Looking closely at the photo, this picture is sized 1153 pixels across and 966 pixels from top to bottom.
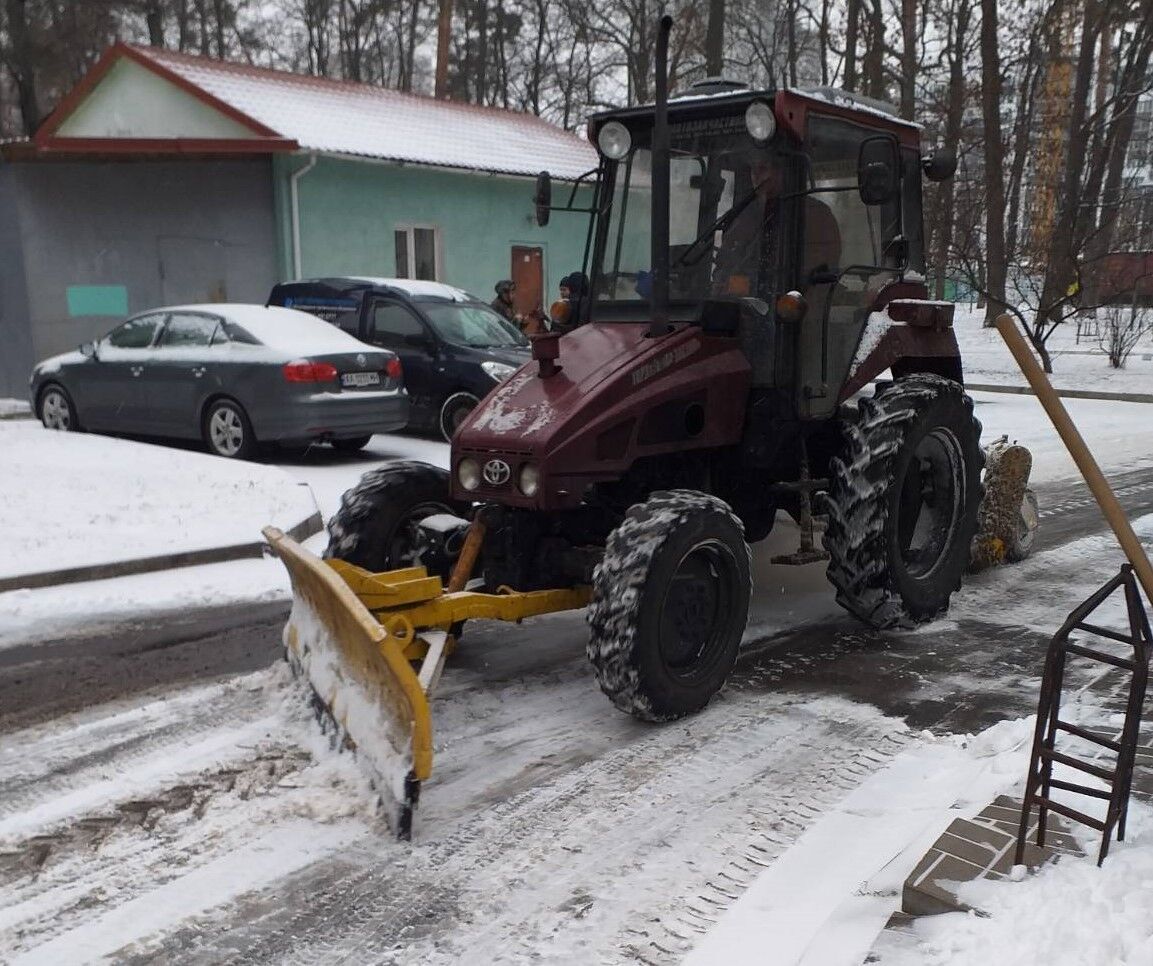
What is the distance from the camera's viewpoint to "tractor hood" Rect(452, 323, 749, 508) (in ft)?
15.0

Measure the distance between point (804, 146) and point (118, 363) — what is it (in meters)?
8.61

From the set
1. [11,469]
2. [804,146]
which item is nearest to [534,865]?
[804,146]

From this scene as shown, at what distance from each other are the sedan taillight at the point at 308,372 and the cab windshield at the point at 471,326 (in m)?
1.84

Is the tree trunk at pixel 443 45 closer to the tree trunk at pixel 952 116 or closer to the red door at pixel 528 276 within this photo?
the red door at pixel 528 276

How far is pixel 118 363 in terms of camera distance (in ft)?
38.3

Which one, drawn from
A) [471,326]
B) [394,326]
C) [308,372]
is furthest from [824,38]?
[308,372]

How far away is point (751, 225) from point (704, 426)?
3.16 feet

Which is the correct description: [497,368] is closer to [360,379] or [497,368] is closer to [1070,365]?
[360,379]

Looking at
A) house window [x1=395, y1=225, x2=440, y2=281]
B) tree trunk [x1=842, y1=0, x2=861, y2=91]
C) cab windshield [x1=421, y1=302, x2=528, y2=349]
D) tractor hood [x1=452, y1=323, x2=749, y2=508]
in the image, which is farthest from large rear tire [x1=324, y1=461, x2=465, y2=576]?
tree trunk [x1=842, y1=0, x2=861, y2=91]

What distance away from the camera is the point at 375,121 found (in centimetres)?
1917

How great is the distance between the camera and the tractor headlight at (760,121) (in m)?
4.94

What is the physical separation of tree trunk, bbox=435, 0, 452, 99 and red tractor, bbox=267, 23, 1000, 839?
25.6 m

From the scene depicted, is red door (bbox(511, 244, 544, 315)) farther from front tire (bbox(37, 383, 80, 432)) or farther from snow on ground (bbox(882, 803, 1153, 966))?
snow on ground (bbox(882, 803, 1153, 966))

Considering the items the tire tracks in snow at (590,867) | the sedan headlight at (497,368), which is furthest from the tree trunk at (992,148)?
the tire tracks in snow at (590,867)
